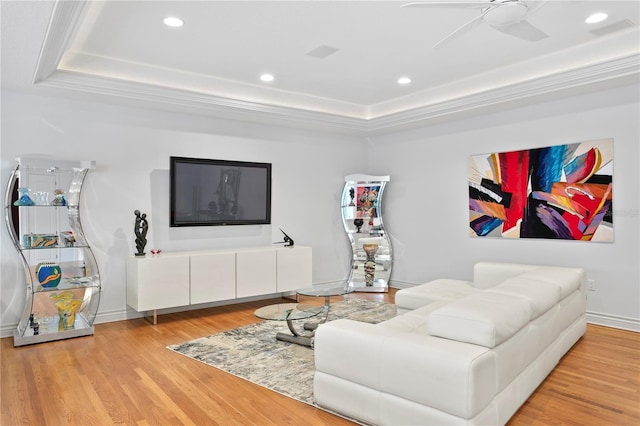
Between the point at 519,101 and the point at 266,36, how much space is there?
293 cm

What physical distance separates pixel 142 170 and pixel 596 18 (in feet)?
15.2

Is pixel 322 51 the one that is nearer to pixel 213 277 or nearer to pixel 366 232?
pixel 213 277

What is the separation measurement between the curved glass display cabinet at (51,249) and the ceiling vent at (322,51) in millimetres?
2413

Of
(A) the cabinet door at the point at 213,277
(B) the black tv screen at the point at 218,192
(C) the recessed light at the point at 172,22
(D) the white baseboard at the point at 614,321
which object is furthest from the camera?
(B) the black tv screen at the point at 218,192

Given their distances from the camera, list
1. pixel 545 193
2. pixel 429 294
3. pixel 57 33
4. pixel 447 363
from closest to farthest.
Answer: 1. pixel 447 363
2. pixel 57 33
3. pixel 429 294
4. pixel 545 193

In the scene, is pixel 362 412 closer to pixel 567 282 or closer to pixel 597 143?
pixel 567 282

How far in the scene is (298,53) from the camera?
166 inches

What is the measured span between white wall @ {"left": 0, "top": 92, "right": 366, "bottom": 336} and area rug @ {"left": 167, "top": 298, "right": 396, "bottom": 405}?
150 cm

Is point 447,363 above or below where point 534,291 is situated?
below

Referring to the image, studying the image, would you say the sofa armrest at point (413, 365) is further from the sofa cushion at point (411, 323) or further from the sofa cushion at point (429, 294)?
the sofa cushion at point (429, 294)

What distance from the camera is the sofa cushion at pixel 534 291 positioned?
8.89ft

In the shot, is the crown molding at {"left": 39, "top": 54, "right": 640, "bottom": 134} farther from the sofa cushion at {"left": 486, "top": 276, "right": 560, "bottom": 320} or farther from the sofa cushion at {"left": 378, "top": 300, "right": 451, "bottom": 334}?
the sofa cushion at {"left": 378, "top": 300, "right": 451, "bottom": 334}

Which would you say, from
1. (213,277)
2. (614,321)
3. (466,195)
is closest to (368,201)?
(466,195)

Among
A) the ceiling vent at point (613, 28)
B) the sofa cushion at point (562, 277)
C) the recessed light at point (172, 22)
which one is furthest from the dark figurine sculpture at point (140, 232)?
the ceiling vent at point (613, 28)
